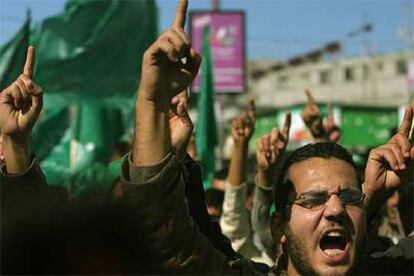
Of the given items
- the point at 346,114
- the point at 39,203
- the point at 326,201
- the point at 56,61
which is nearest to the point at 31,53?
the point at 39,203

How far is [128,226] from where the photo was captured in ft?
5.90

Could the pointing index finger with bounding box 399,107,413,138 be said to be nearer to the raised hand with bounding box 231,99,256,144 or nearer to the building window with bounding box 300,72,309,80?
the raised hand with bounding box 231,99,256,144

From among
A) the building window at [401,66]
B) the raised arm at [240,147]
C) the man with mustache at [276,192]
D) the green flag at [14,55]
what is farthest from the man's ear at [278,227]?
the building window at [401,66]

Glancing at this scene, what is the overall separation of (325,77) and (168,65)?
5956 centimetres

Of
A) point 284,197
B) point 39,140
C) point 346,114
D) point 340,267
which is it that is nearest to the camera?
point 340,267

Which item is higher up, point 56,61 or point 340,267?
point 56,61

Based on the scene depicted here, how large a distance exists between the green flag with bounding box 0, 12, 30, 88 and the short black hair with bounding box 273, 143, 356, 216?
292 centimetres

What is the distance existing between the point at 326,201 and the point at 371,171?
401mm

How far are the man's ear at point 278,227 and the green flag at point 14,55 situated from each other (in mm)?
2968

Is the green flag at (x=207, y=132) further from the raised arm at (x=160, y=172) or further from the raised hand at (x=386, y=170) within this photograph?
the raised arm at (x=160, y=172)

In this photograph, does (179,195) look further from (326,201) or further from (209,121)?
(209,121)

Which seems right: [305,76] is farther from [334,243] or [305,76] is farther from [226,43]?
[334,243]

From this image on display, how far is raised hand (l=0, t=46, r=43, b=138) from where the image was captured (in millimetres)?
2348

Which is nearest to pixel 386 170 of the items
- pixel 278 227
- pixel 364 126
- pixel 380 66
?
pixel 278 227
